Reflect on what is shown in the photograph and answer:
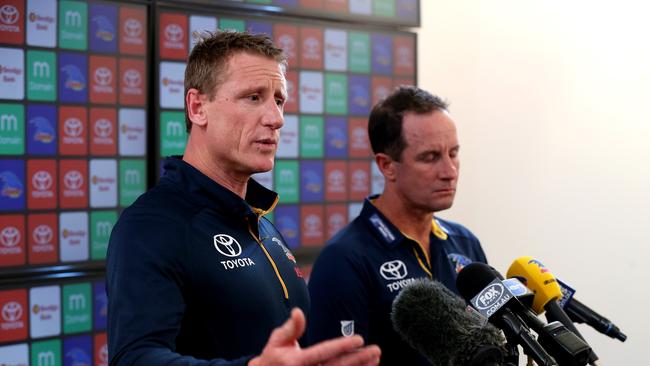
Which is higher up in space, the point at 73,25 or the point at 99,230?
the point at 73,25

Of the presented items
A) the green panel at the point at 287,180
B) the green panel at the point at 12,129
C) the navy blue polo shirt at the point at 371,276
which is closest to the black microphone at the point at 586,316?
the navy blue polo shirt at the point at 371,276

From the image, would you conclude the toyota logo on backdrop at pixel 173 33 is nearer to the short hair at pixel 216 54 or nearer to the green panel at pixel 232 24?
the green panel at pixel 232 24

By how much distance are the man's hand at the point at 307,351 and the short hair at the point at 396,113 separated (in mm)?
1082

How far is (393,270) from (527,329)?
26.9 inches

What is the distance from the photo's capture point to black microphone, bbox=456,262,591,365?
3.14 feet

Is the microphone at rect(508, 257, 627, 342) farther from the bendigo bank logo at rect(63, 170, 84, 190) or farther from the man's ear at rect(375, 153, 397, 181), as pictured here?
the bendigo bank logo at rect(63, 170, 84, 190)

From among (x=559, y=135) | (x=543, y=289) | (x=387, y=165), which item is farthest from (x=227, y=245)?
(x=559, y=135)

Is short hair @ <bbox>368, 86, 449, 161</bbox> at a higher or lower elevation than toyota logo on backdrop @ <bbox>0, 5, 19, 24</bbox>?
lower

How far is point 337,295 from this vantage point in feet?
5.30

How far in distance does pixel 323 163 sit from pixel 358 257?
2.68 ft

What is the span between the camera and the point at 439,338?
1.09 m

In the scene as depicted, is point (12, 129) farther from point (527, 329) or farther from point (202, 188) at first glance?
point (527, 329)

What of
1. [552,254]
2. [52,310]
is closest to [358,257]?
[52,310]

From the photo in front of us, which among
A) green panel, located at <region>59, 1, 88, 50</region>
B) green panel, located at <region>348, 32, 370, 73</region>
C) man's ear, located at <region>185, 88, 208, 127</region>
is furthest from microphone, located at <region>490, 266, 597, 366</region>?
green panel, located at <region>348, 32, 370, 73</region>
